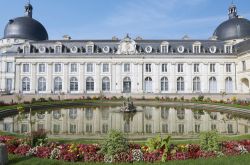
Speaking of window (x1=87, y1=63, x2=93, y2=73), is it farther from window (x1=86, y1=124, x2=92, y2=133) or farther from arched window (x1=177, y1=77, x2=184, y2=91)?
window (x1=86, y1=124, x2=92, y2=133)

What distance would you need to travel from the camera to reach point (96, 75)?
194ft

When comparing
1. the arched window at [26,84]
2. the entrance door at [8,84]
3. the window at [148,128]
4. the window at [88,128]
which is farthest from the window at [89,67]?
the window at [148,128]

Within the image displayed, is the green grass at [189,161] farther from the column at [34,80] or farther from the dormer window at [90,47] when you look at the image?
the dormer window at [90,47]

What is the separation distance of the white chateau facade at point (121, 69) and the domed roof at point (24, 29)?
9411mm

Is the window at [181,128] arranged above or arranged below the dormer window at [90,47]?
below

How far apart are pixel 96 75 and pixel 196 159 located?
1989 inches

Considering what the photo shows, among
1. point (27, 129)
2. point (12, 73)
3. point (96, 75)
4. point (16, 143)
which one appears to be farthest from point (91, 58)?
point (16, 143)

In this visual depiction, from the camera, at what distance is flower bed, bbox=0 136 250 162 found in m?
9.62

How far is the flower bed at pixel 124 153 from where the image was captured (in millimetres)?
9617

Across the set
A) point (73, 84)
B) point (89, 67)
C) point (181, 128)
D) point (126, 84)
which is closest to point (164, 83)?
point (126, 84)

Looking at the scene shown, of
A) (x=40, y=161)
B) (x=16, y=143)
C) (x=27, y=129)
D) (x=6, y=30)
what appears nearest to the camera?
(x=40, y=161)

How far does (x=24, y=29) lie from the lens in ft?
225

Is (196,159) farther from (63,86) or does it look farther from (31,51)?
(31,51)

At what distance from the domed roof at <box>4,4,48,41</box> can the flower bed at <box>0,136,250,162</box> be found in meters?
62.1
